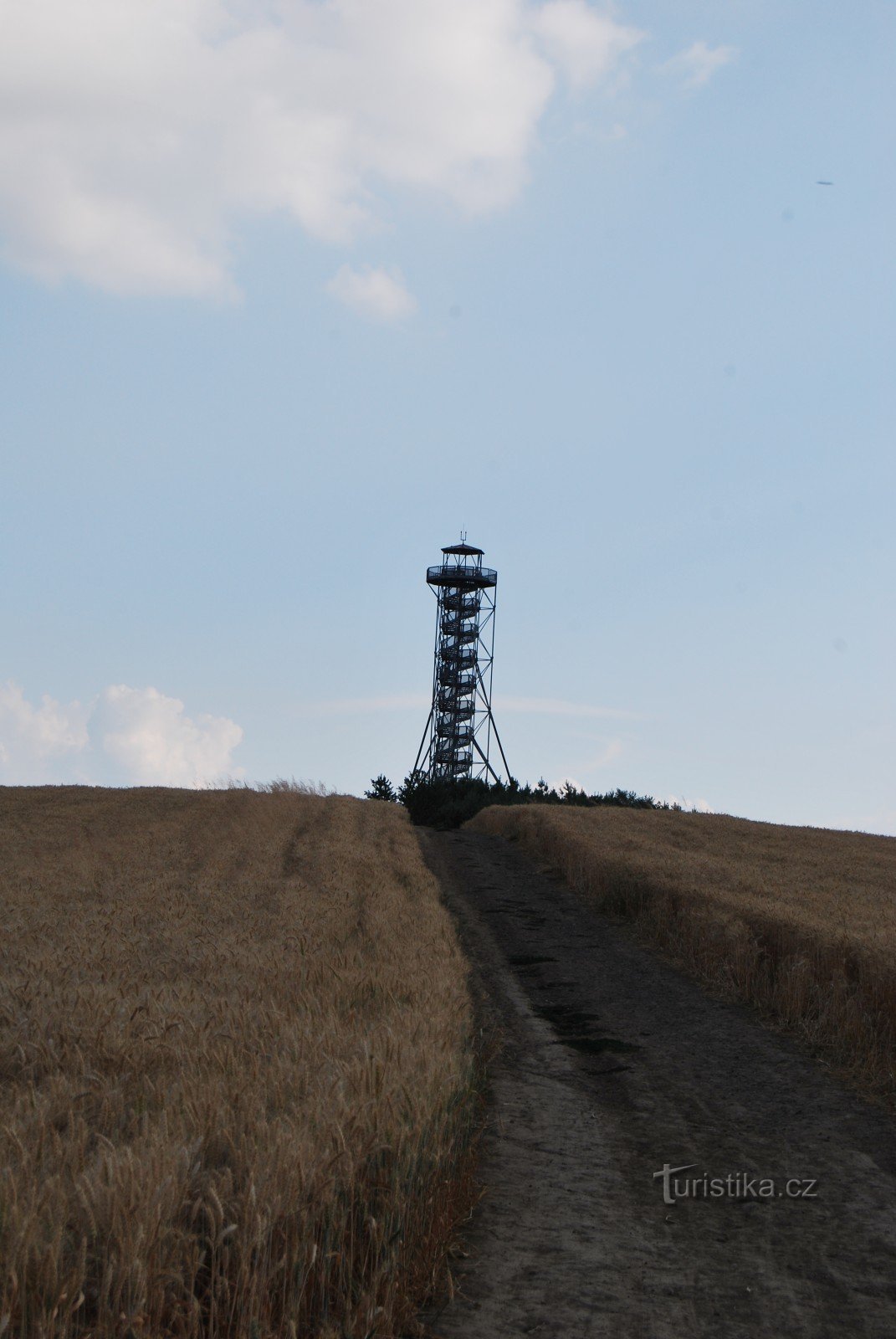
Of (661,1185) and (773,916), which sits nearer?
(661,1185)

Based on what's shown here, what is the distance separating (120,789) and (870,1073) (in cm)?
4172

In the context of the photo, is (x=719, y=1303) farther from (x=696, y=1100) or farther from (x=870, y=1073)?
(x=870, y=1073)

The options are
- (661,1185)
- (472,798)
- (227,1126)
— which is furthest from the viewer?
(472,798)

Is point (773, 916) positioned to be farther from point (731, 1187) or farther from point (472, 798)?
point (472, 798)

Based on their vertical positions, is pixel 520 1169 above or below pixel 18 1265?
below

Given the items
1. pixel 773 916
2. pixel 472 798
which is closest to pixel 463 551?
pixel 472 798

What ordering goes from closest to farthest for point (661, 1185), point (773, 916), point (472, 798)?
point (661, 1185) < point (773, 916) < point (472, 798)

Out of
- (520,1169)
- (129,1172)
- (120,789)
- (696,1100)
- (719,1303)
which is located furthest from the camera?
(120,789)

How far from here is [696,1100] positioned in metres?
7.98

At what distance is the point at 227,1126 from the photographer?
4473 mm

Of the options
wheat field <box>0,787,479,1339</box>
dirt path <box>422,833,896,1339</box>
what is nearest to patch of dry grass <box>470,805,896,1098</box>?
dirt path <box>422,833,896,1339</box>

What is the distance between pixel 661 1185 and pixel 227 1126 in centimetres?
295

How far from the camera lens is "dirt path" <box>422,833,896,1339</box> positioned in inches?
177

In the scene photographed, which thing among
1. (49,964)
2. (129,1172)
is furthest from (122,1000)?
(129,1172)
